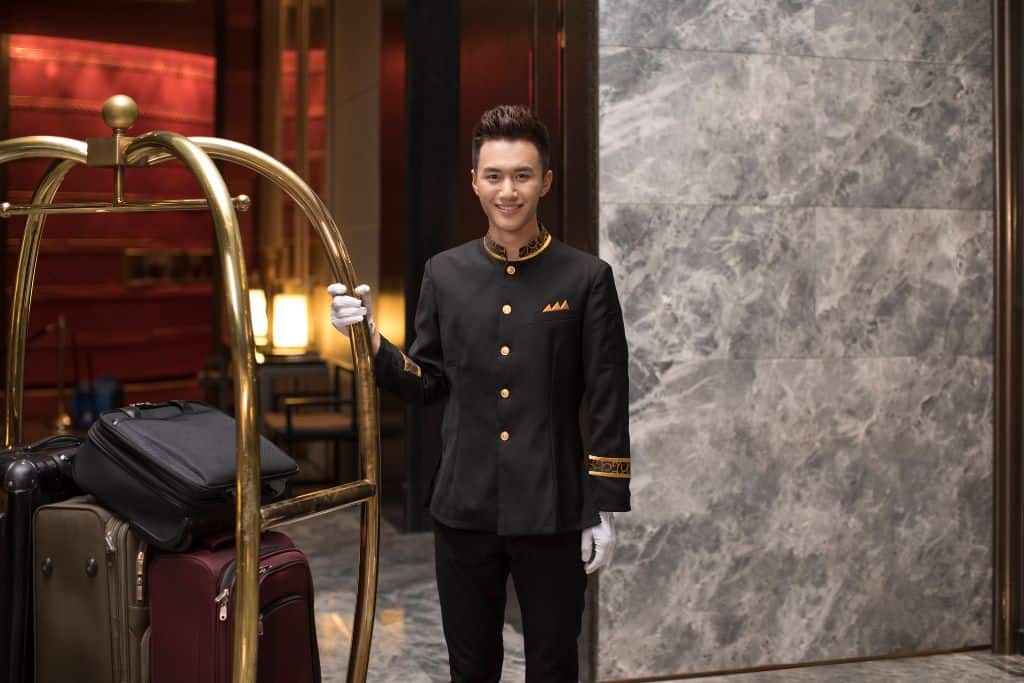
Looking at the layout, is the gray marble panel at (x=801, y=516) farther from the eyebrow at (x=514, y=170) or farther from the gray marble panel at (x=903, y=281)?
the eyebrow at (x=514, y=170)

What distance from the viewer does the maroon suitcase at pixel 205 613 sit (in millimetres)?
2178

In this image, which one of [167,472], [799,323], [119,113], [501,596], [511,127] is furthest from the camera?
[799,323]

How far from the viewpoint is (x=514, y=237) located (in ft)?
8.34

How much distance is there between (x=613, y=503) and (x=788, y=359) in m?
1.65

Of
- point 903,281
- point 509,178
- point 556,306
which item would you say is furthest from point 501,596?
point 903,281

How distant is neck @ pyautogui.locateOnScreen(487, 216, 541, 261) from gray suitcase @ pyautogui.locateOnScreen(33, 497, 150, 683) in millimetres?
906

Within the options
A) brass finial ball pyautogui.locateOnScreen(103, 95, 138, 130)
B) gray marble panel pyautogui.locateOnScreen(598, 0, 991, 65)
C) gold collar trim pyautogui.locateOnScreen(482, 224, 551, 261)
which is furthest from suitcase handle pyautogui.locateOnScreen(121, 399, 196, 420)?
gray marble panel pyautogui.locateOnScreen(598, 0, 991, 65)

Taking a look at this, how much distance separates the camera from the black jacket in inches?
98.0

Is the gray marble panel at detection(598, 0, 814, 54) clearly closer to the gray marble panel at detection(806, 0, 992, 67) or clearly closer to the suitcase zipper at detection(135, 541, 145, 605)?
the gray marble panel at detection(806, 0, 992, 67)

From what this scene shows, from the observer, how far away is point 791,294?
3.97 metres

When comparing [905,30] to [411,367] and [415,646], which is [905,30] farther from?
[415,646]

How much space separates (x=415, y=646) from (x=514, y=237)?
2.24 meters

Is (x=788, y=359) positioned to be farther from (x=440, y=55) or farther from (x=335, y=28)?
(x=335, y=28)

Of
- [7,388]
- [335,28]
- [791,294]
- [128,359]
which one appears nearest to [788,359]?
[791,294]
